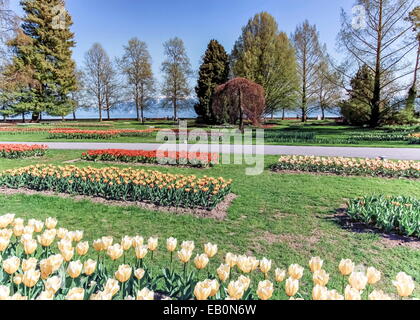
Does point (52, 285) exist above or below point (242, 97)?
below

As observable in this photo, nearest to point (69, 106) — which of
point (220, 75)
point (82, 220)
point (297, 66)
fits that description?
point (220, 75)

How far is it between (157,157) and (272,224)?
18.1 feet

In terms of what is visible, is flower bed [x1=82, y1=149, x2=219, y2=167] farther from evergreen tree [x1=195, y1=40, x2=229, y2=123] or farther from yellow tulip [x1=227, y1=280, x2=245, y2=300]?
evergreen tree [x1=195, y1=40, x2=229, y2=123]

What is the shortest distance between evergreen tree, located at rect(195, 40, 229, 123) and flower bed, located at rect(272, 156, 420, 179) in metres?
24.1

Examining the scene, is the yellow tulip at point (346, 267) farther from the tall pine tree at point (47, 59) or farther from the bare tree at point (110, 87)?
the bare tree at point (110, 87)

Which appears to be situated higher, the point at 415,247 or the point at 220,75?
the point at 220,75

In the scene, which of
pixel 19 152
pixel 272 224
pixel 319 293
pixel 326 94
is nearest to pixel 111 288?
pixel 319 293

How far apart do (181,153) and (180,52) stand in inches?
816

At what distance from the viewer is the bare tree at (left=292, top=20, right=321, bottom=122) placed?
2880cm

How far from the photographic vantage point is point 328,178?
7051mm

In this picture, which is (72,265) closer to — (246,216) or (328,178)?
(246,216)

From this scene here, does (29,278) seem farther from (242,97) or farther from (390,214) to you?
(242,97)

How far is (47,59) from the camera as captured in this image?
29438 millimetres
